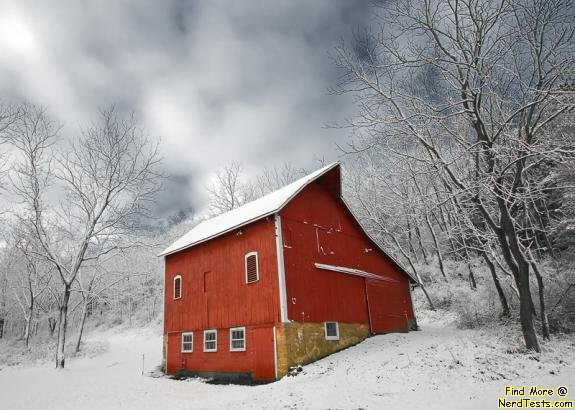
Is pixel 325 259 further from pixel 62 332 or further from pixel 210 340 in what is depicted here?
pixel 62 332

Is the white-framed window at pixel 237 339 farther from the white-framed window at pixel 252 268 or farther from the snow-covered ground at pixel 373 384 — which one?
the white-framed window at pixel 252 268

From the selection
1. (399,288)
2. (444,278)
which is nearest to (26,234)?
(399,288)

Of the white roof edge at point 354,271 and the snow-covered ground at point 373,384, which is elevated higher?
the white roof edge at point 354,271

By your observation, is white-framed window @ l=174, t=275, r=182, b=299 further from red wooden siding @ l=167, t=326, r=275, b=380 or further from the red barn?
red wooden siding @ l=167, t=326, r=275, b=380

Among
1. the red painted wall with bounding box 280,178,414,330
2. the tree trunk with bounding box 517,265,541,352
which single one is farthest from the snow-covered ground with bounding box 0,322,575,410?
the red painted wall with bounding box 280,178,414,330

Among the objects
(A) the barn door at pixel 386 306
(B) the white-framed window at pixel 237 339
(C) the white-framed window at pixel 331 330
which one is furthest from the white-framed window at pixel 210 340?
(A) the barn door at pixel 386 306

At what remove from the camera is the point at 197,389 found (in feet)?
48.1

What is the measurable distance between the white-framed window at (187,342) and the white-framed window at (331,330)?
270 inches

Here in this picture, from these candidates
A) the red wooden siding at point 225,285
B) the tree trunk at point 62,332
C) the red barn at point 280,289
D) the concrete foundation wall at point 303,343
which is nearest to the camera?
the concrete foundation wall at point 303,343

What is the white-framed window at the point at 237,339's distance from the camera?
15.4 meters

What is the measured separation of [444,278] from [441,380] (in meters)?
20.8

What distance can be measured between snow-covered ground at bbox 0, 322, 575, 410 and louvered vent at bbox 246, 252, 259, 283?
13.1ft

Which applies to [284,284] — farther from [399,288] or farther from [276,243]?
[399,288]

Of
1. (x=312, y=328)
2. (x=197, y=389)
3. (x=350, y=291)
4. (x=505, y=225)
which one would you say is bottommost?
(x=197, y=389)
